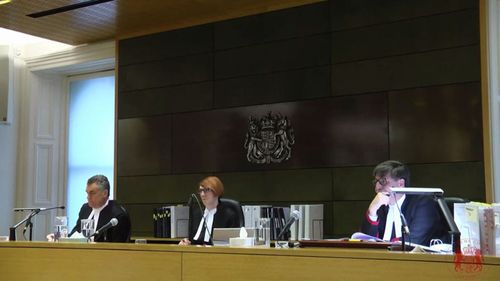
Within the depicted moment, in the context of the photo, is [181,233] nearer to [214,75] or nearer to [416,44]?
[214,75]

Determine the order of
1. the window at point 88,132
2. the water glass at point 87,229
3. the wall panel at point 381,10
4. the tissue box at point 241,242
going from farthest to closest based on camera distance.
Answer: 1. the window at point 88,132
2. the wall panel at point 381,10
3. the water glass at point 87,229
4. the tissue box at point 241,242

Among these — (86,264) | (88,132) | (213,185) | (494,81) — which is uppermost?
(494,81)

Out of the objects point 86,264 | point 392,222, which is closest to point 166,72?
point 392,222

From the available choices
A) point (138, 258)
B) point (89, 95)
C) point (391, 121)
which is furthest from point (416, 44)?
point (89, 95)

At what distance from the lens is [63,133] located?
27.9 feet

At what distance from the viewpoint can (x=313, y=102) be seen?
20.1 feet

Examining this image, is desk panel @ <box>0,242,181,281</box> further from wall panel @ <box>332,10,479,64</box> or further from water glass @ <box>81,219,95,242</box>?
wall panel @ <box>332,10,479,64</box>

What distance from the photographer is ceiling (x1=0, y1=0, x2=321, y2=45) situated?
6.40m

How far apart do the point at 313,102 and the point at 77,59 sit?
3.19 m

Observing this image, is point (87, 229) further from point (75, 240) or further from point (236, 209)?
point (236, 209)

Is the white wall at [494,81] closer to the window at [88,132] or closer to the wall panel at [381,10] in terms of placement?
the wall panel at [381,10]

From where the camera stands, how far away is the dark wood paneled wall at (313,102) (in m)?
5.42

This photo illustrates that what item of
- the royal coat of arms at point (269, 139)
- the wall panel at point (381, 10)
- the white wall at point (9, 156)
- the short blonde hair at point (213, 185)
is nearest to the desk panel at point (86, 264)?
the short blonde hair at point (213, 185)

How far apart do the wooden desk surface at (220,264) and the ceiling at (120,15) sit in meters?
3.07
